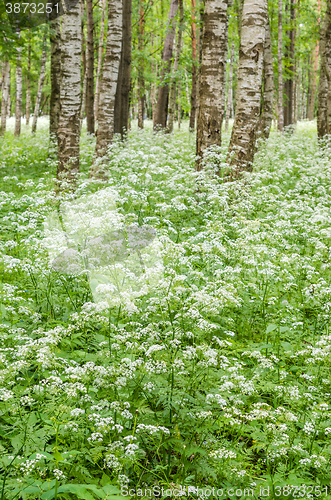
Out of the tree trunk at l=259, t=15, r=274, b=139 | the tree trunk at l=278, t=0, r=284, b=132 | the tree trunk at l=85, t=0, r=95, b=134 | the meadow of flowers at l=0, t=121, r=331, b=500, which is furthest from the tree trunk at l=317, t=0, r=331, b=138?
the meadow of flowers at l=0, t=121, r=331, b=500

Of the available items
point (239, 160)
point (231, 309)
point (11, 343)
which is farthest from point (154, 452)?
point (239, 160)

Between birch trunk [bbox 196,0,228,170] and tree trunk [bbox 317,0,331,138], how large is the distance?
704 centimetres

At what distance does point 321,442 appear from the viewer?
2.94 metres

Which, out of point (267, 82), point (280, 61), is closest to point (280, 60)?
point (280, 61)

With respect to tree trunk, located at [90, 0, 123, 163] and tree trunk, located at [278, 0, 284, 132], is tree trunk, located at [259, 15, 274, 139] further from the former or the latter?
tree trunk, located at [90, 0, 123, 163]

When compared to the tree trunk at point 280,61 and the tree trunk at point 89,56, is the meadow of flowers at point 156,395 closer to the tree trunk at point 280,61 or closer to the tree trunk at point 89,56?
the tree trunk at point 89,56

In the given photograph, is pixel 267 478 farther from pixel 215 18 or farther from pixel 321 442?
pixel 215 18

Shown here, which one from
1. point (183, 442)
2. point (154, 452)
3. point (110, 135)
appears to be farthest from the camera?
point (110, 135)

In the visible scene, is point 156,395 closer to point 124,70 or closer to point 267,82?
point 124,70

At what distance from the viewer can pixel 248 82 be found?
7426 mm

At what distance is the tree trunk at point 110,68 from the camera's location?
949 cm

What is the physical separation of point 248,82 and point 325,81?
8.38 metres

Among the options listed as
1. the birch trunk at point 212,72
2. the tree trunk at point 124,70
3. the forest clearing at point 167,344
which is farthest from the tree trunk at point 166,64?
the forest clearing at point 167,344

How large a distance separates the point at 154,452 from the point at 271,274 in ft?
8.92
